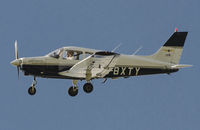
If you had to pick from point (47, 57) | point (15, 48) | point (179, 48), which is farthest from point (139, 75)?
point (15, 48)

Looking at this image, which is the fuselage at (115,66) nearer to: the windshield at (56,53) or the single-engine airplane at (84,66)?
the single-engine airplane at (84,66)

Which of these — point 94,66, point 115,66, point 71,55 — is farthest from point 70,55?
point 115,66

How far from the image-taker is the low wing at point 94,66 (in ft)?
73.0

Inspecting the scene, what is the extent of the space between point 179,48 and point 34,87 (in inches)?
334

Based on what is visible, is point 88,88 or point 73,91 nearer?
point 88,88

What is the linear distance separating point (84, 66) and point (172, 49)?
585 cm

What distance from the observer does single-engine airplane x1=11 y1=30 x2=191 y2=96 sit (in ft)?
77.6

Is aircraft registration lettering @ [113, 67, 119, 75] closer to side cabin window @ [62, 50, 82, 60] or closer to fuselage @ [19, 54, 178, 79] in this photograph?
fuselage @ [19, 54, 178, 79]

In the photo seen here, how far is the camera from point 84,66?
928 inches

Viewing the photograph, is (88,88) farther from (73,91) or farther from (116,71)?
(116,71)

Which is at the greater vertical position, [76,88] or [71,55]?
[71,55]

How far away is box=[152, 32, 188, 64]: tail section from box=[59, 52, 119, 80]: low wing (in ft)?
12.0

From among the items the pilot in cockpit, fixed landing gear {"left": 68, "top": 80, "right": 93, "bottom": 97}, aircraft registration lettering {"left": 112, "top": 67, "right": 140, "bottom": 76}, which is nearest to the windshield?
the pilot in cockpit

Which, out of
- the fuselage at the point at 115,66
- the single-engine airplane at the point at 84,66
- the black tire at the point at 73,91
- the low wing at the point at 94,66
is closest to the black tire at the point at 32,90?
the single-engine airplane at the point at 84,66
